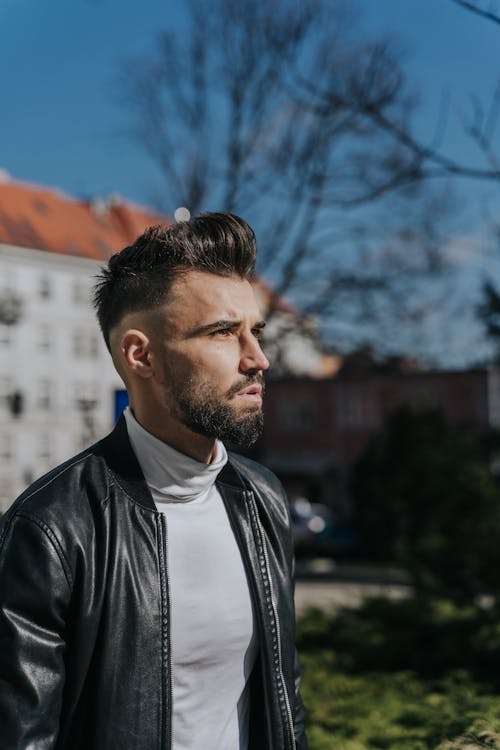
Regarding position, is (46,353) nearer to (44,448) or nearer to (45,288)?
(45,288)

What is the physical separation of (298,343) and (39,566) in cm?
952

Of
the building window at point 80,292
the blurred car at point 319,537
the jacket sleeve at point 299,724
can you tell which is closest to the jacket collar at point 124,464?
the jacket sleeve at point 299,724

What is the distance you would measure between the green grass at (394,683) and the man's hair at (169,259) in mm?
1474

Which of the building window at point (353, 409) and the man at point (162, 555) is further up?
the building window at point (353, 409)

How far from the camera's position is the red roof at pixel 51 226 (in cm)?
454

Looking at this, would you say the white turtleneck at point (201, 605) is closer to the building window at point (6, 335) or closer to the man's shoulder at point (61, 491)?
the man's shoulder at point (61, 491)

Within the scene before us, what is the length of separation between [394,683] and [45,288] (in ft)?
9.93

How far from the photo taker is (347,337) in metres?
11.1

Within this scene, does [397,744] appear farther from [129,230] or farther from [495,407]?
[495,407]

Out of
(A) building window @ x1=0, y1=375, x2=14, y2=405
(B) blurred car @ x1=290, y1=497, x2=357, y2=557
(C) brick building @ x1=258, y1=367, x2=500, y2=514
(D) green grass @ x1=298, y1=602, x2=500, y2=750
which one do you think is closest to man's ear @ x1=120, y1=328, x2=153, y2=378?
(D) green grass @ x1=298, y1=602, x2=500, y2=750

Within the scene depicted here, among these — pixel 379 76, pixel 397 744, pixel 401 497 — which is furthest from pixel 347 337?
pixel 401 497

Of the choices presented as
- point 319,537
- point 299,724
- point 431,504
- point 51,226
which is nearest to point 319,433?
point 319,537

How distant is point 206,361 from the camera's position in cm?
188

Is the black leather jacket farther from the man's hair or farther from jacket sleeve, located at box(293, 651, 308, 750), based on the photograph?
the man's hair
